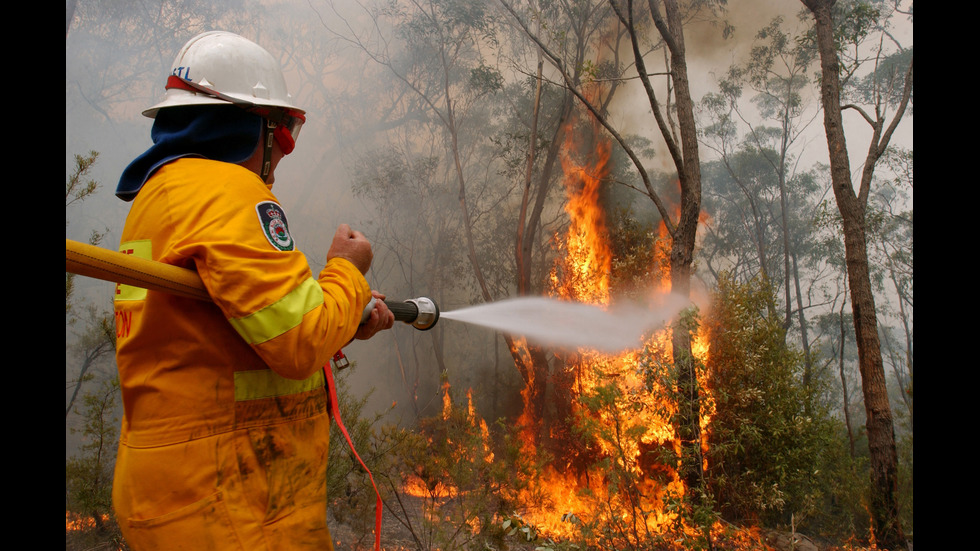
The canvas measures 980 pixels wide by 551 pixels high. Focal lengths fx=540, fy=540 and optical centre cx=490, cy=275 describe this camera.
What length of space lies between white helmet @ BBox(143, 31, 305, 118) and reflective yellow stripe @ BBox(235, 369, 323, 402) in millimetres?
797

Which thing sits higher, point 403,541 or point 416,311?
point 416,311

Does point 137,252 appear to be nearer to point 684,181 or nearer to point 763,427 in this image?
point 684,181

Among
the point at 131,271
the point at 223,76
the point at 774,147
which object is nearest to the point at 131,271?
the point at 131,271

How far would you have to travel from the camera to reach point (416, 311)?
197 centimetres

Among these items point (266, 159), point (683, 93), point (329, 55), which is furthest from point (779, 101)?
point (266, 159)

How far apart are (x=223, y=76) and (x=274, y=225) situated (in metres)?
0.63

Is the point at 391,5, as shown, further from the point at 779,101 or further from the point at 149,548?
the point at 149,548

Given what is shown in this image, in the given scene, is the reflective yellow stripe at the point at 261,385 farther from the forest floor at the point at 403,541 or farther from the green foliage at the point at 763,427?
the green foliage at the point at 763,427

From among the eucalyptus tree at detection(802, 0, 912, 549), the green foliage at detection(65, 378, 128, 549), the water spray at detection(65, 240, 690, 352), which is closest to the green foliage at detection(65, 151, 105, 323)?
the green foliage at detection(65, 378, 128, 549)

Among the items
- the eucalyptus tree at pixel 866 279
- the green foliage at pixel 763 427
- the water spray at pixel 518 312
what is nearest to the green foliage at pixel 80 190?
the water spray at pixel 518 312

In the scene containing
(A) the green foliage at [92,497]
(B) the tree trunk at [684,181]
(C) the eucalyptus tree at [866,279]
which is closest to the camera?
(A) the green foliage at [92,497]

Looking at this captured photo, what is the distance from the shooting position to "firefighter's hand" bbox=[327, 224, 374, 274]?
5.18 ft

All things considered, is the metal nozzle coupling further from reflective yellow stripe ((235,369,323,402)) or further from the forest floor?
the forest floor

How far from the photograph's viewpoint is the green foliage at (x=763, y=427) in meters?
5.51
